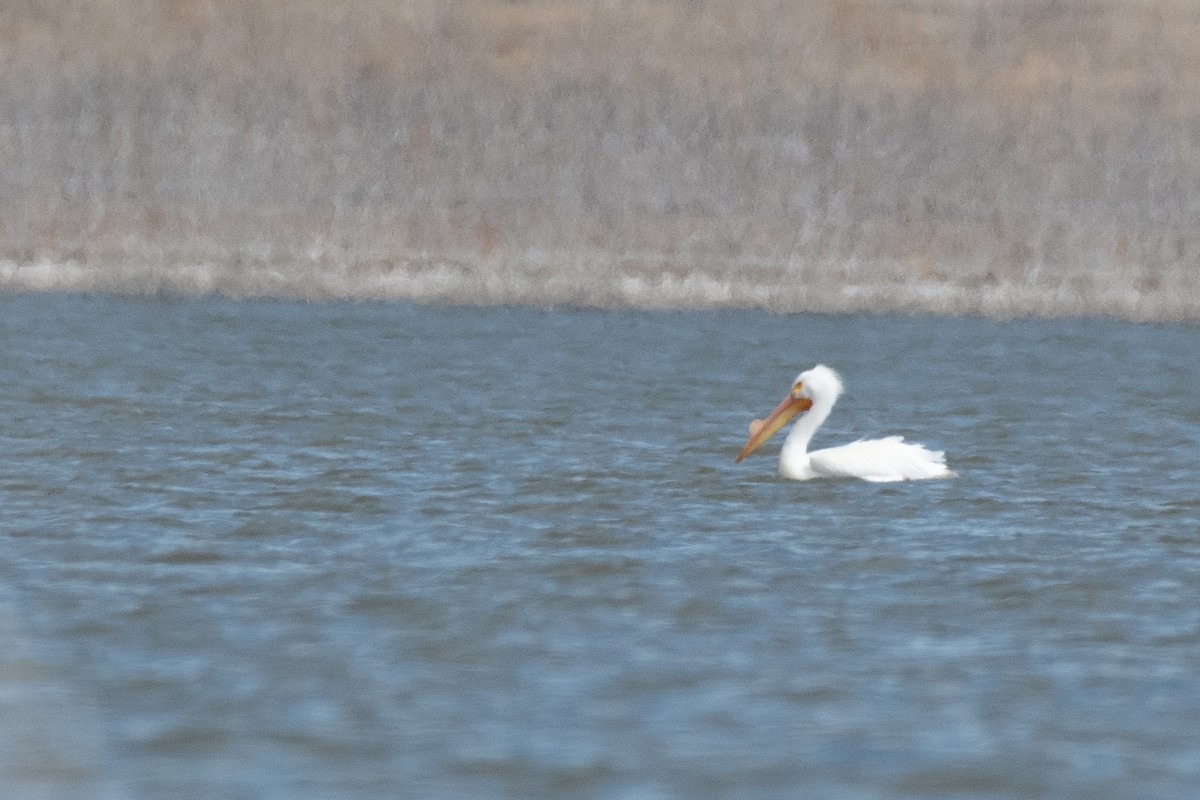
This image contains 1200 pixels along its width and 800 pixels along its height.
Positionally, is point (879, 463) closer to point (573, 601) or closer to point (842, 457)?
point (842, 457)

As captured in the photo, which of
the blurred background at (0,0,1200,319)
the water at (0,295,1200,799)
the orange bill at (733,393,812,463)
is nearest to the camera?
the water at (0,295,1200,799)

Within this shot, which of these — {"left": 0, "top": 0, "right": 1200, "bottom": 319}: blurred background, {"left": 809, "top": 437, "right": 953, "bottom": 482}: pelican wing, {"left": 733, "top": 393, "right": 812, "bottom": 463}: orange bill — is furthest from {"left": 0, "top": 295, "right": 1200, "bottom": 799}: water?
{"left": 0, "top": 0, "right": 1200, "bottom": 319}: blurred background

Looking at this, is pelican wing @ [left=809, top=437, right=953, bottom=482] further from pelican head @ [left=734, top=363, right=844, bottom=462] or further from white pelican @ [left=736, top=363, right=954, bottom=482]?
pelican head @ [left=734, top=363, right=844, bottom=462]

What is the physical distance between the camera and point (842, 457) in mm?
18797

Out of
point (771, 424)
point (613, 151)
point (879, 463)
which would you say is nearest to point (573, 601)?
point (879, 463)

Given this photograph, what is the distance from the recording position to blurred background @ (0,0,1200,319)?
53.6 m

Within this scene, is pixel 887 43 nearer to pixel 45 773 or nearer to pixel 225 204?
pixel 225 204

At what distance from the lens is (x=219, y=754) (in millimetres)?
9789

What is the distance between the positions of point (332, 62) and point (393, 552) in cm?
6798

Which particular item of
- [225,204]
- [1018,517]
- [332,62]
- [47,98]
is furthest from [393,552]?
[332,62]

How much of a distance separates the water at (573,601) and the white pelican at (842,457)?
0.14 m

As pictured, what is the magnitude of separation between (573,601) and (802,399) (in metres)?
7.32

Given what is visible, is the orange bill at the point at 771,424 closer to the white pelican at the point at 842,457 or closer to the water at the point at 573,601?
the white pelican at the point at 842,457

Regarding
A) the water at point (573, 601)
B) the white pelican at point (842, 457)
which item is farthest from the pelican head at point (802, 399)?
the water at point (573, 601)
